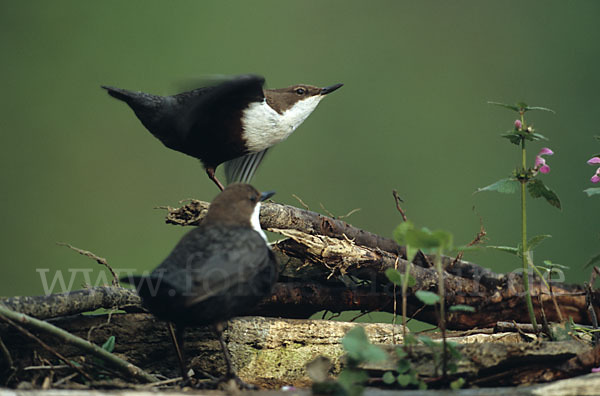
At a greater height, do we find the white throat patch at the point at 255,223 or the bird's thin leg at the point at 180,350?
the white throat patch at the point at 255,223

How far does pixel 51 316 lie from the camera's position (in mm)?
2031

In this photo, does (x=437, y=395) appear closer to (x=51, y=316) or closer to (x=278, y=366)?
(x=278, y=366)

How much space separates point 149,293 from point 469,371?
0.97 metres

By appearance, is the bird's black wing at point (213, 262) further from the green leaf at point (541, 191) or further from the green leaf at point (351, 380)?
the green leaf at point (541, 191)

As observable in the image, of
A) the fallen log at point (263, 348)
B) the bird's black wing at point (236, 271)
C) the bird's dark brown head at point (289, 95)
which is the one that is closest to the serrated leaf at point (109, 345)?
the fallen log at point (263, 348)

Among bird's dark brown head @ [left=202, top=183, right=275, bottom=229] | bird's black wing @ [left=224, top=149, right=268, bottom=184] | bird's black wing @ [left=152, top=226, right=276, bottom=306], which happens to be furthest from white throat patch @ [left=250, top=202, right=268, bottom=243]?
bird's black wing @ [left=224, top=149, right=268, bottom=184]

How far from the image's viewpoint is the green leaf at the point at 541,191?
2.09 m

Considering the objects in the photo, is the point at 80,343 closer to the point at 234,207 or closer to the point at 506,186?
the point at 234,207

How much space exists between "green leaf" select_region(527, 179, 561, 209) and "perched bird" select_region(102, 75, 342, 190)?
1.33 m

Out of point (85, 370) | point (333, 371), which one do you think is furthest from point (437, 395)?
point (85, 370)

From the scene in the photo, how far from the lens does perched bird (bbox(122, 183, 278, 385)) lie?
5.88 feet

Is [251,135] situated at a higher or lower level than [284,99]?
lower

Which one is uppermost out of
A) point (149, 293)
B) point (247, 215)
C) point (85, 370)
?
point (247, 215)

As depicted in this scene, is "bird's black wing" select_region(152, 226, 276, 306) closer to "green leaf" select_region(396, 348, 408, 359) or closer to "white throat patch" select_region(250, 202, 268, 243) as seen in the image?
"white throat patch" select_region(250, 202, 268, 243)
